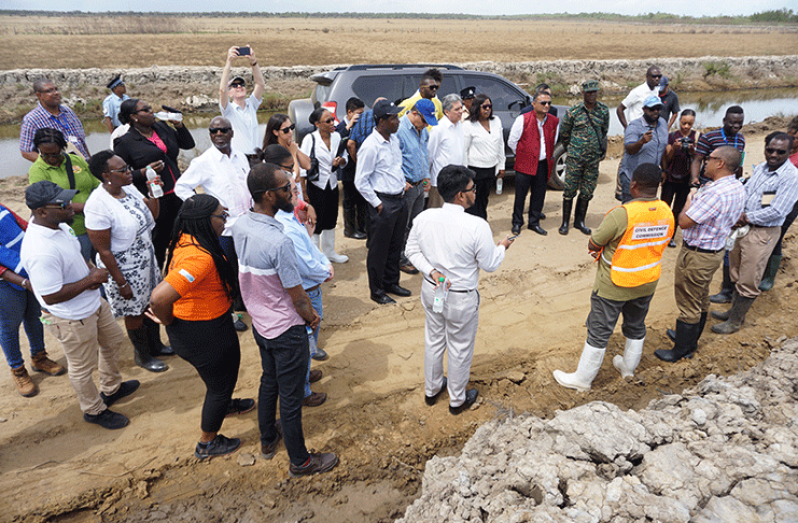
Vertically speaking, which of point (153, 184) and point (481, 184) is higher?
point (153, 184)

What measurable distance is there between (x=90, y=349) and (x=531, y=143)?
546 cm

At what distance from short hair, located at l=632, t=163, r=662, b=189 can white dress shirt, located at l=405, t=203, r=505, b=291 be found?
3.57 feet

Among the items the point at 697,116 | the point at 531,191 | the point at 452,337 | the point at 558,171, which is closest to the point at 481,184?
the point at 531,191

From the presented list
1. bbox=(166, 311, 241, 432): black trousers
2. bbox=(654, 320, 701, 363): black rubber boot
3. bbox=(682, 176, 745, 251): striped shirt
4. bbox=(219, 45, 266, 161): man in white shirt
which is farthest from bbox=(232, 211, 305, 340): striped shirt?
bbox=(654, 320, 701, 363): black rubber boot

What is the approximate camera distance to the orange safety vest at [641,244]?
327 cm

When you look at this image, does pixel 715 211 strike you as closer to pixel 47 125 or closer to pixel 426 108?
pixel 426 108

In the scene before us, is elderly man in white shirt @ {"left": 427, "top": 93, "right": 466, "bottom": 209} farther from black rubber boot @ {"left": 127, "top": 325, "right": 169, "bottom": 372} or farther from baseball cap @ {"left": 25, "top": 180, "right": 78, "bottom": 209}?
baseball cap @ {"left": 25, "top": 180, "right": 78, "bottom": 209}

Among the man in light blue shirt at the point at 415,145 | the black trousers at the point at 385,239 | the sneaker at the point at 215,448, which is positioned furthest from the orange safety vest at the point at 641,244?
the sneaker at the point at 215,448

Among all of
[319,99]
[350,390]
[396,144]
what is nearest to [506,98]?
[319,99]

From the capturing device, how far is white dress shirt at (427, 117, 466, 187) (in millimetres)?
5578

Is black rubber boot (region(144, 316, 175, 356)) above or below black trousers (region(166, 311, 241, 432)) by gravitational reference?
below

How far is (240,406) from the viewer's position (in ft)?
12.0

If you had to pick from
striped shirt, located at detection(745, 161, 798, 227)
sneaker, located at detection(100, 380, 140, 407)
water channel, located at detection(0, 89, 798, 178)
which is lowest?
sneaker, located at detection(100, 380, 140, 407)

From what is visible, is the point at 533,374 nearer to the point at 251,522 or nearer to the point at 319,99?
the point at 251,522
